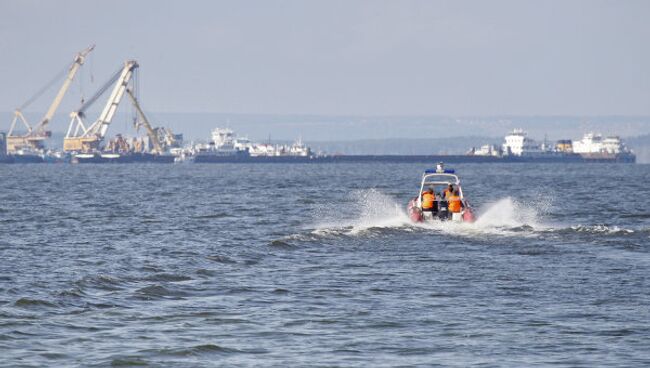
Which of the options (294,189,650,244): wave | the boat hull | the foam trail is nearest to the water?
(294,189,650,244): wave

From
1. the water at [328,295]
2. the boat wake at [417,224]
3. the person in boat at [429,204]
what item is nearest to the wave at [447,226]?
the boat wake at [417,224]

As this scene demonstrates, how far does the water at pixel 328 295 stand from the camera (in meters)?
18.6

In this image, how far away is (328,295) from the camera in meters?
24.5

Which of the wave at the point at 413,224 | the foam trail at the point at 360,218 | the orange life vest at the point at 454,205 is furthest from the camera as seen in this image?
the foam trail at the point at 360,218

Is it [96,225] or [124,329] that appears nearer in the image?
[124,329]

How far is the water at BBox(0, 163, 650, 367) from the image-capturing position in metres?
18.6

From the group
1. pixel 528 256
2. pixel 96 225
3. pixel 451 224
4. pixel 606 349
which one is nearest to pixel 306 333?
pixel 606 349

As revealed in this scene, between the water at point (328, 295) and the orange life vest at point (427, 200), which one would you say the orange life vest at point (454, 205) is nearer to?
the water at point (328, 295)

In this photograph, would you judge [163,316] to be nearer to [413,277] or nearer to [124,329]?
[124,329]

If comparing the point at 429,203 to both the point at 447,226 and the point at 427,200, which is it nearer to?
the point at 427,200

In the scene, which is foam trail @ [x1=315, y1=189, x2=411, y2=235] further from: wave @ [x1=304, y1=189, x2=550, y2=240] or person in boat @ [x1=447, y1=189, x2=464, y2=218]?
person in boat @ [x1=447, y1=189, x2=464, y2=218]

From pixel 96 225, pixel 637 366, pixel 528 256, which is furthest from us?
pixel 96 225

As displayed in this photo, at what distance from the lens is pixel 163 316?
21.8m

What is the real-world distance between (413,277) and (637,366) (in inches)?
404
